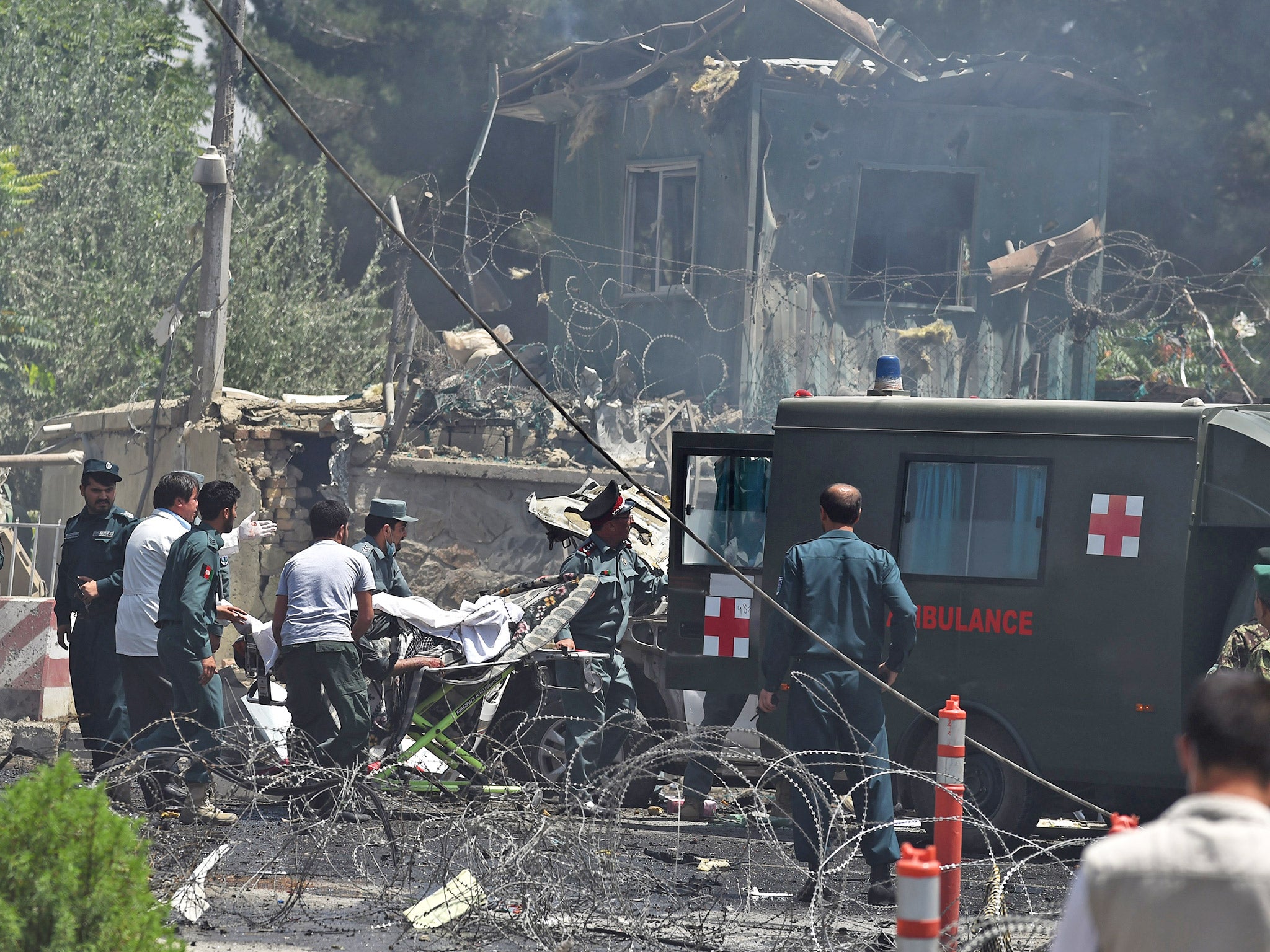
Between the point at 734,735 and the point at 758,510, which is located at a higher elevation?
the point at 758,510

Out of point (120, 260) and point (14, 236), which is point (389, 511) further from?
point (120, 260)

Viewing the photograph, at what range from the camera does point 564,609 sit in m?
8.09

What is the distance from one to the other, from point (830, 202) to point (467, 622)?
9.81 metres

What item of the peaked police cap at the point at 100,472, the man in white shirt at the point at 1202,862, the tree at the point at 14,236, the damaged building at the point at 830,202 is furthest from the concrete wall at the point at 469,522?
the man in white shirt at the point at 1202,862

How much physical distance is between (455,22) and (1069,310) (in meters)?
13.0

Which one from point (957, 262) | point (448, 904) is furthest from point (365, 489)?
point (448, 904)

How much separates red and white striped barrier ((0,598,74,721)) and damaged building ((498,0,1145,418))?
7197mm

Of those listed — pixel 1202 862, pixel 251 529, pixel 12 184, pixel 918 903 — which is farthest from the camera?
pixel 12 184

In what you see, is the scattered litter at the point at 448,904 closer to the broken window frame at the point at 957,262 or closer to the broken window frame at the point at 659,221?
the broken window frame at the point at 957,262

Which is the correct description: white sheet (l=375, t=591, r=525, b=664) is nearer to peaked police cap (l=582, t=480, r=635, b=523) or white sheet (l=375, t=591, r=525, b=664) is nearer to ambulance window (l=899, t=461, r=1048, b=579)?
peaked police cap (l=582, t=480, r=635, b=523)

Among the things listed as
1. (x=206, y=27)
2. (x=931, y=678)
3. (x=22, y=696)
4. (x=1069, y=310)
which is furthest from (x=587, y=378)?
(x=206, y=27)

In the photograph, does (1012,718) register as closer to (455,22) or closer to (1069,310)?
(1069,310)

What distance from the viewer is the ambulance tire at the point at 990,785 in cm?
747

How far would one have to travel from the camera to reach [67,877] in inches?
128
